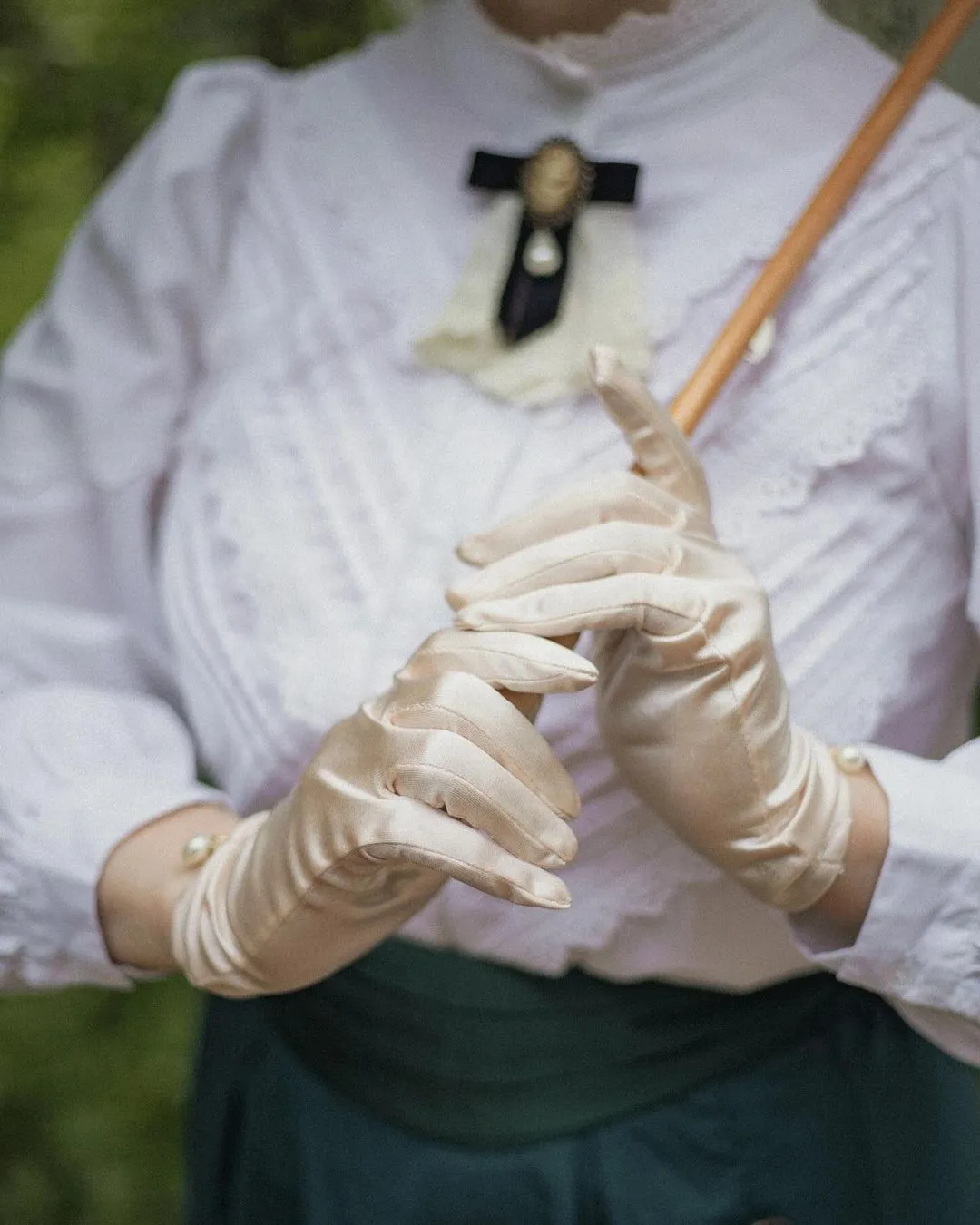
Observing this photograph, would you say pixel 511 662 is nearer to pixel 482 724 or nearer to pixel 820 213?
pixel 482 724

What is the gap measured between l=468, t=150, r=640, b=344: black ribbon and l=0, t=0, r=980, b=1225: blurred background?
266 millimetres

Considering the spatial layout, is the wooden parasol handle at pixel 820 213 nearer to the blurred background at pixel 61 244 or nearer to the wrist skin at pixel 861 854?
the wrist skin at pixel 861 854

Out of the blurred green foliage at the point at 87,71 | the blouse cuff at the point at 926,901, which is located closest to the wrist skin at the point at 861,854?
the blouse cuff at the point at 926,901

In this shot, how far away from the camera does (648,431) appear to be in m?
0.77

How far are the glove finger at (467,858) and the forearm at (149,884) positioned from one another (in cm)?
22

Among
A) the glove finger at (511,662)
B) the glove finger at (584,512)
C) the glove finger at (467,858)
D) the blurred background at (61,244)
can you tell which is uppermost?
the glove finger at (584,512)

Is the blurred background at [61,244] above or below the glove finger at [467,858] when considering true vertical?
below

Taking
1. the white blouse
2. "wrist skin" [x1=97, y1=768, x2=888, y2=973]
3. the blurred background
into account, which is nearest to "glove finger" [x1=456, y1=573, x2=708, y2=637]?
the white blouse

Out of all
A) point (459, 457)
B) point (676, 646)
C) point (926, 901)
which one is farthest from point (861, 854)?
point (459, 457)

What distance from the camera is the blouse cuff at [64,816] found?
2.91 ft

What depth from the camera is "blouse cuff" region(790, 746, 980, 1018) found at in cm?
75

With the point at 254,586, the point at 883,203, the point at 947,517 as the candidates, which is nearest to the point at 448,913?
the point at 254,586

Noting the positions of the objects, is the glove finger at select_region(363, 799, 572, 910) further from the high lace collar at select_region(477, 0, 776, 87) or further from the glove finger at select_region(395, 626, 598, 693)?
the high lace collar at select_region(477, 0, 776, 87)

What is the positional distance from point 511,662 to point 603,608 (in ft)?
0.17
